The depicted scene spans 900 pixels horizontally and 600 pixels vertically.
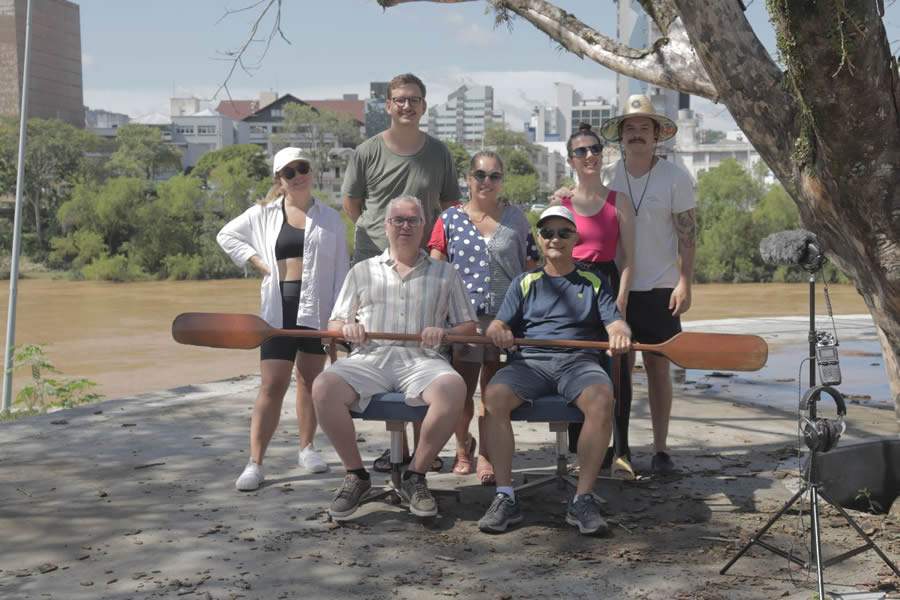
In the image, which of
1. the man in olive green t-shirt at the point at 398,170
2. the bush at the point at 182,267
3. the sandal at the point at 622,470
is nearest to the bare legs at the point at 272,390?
the man in olive green t-shirt at the point at 398,170

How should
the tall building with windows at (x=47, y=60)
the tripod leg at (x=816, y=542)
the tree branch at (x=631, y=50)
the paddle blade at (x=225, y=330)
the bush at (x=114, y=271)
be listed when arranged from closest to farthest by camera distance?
the tripod leg at (x=816, y=542), the paddle blade at (x=225, y=330), the tree branch at (x=631, y=50), the bush at (x=114, y=271), the tall building with windows at (x=47, y=60)

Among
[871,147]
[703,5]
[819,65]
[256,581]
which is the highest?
[703,5]

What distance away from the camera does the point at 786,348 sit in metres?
12.1

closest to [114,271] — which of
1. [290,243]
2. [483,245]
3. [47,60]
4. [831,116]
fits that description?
[290,243]

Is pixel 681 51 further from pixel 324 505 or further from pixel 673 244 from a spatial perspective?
pixel 324 505

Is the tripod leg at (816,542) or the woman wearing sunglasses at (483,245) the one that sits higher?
the woman wearing sunglasses at (483,245)

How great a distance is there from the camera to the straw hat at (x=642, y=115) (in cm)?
561

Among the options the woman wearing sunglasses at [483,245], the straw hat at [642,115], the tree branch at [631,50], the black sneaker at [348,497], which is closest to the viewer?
the black sneaker at [348,497]

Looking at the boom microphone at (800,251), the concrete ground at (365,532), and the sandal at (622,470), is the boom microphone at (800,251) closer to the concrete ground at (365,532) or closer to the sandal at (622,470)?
the concrete ground at (365,532)

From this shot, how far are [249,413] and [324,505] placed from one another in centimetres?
257

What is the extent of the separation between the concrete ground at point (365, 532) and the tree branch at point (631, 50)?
210 cm

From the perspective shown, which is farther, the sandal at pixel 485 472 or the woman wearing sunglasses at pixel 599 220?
the sandal at pixel 485 472

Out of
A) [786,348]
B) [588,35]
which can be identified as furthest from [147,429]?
[786,348]

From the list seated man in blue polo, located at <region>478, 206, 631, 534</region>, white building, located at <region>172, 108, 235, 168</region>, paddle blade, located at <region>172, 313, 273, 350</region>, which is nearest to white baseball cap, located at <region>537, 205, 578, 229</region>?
seated man in blue polo, located at <region>478, 206, 631, 534</region>
